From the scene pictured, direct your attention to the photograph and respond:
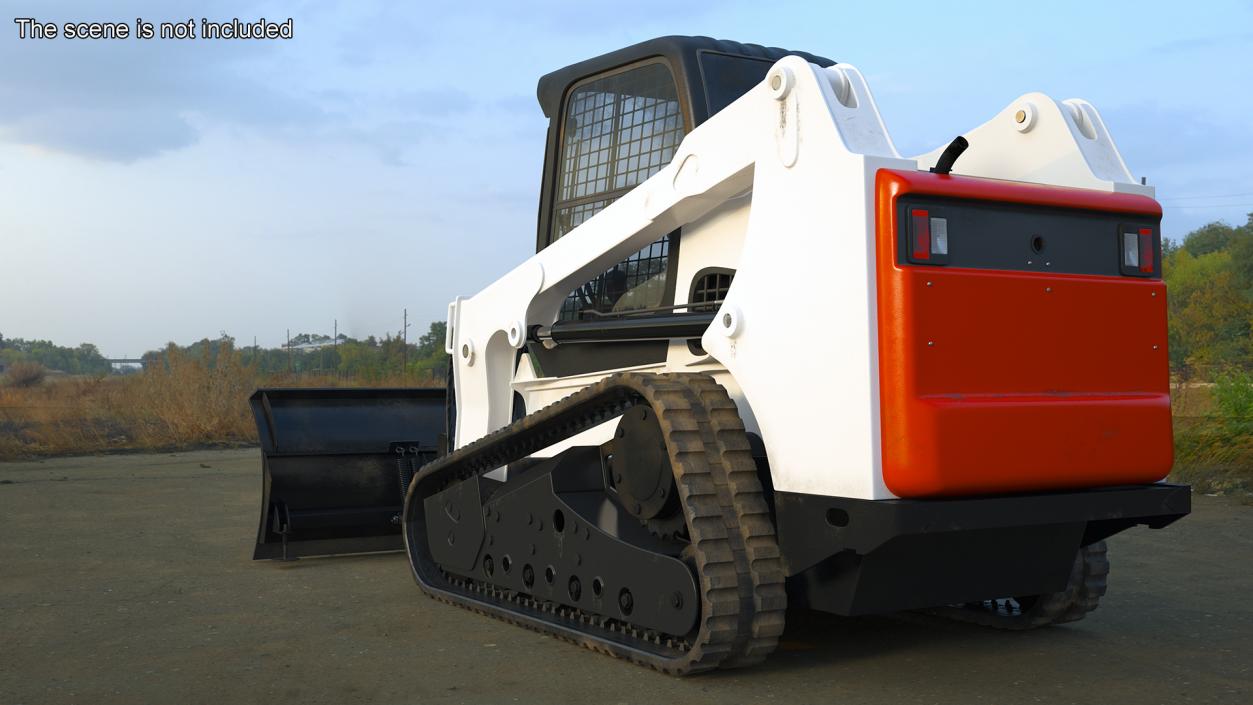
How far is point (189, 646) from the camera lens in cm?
535

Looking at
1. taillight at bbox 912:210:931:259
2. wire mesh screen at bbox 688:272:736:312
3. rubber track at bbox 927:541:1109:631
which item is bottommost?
rubber track at bbox 927:541:1109:631

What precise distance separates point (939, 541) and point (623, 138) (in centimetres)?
284

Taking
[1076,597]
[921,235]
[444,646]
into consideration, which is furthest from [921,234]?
[444,646]

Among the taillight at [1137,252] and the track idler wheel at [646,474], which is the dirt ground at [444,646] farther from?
the taillight at [1137,252]

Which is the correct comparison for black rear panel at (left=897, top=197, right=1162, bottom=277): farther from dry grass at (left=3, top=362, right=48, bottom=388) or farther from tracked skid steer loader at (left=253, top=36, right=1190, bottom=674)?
dry grass at (left=3, top=362, right=48, bottom=388)

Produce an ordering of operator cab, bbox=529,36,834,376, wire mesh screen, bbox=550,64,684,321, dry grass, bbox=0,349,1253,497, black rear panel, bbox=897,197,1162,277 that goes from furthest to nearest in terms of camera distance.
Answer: dry grass, bbox=0,349,1253,497
wire mesh screen, bbox=550,64,684,321
operator cab, bbox=529,36,834,376
black rear panel, bbox=897,197,1162,277

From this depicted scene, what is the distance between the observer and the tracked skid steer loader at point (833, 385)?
169 inches

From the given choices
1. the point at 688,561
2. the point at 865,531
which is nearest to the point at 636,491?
the point at 688,561

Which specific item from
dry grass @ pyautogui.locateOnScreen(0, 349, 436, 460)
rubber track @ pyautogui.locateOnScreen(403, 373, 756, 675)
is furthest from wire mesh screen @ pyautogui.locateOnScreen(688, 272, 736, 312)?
dry grass @ pyautogui.locateOnScreen(0, 349, 436, 460)

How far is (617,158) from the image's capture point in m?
6.39

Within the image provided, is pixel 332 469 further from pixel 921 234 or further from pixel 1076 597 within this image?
pixel 921 234

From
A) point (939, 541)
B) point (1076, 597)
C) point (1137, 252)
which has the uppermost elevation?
point (1137, 252)

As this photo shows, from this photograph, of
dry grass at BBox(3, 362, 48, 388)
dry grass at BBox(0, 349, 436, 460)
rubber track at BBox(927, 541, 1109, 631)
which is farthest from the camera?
dry grass at BBox(3, 362, 48, 388)

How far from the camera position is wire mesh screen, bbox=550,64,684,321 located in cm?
600
